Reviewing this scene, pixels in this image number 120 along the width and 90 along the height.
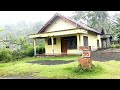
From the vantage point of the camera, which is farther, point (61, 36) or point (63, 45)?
point (63, 45)

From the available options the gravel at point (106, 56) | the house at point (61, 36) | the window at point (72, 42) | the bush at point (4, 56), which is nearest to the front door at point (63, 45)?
the house at point (61, 36)

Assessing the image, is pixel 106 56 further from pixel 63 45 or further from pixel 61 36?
pixel 61 36

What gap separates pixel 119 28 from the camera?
2478cm

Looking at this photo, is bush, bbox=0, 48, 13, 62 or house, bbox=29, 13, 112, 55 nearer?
bush, bbox=0, 48, 13, 62

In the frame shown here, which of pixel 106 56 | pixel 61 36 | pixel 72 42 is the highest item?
pixel 61 36

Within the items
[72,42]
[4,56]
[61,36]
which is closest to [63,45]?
[61,36]

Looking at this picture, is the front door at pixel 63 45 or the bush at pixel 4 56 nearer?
the bush at pixel 4 56

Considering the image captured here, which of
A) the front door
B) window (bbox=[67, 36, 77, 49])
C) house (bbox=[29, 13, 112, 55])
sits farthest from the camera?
the front door

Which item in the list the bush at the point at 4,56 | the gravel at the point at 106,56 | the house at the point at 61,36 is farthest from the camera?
the house at the point at 61,36

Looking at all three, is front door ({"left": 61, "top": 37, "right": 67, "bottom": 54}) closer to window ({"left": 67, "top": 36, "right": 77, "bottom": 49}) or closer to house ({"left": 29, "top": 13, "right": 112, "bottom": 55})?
house ({"left": 29, "top": 13, "right": 112, "bottom": 55})

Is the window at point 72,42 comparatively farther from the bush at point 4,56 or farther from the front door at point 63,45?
the bush at point 4,56

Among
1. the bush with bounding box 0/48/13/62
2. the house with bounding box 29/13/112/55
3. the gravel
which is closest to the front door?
the house with bounding box 29/13/112/55
